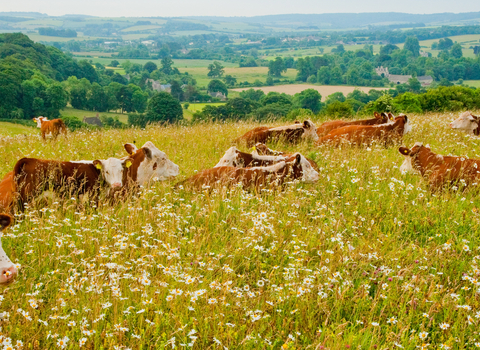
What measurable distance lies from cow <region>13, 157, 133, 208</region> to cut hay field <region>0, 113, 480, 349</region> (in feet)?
1.02

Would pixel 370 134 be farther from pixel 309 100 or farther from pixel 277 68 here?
pixel 277 68

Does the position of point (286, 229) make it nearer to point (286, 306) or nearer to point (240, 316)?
point (286, 306)

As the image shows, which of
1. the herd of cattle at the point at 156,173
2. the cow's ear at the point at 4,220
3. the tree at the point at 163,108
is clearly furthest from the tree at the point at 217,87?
the cow's ear at the point at 4,220

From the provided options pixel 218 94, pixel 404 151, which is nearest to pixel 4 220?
pixel 404 151

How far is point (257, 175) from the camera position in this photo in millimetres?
8328

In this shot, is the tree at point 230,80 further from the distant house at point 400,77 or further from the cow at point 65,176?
the cow at point 65,176

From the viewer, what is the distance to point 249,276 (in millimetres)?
5023

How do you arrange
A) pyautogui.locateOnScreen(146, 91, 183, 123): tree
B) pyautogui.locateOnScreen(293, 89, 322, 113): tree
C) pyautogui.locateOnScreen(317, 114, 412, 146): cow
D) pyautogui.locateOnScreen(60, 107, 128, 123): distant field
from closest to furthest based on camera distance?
pyautogui.locateOnScreen(317, 114, 412, 146): cow < pyautogui.locateOnScreen(146, 91, 183, 123): tree < pyautogui.locateOnScreen(60, 107, 128, 123): distant field < pyautogui.locateOnScreen(293, 89, 322, 113): tree

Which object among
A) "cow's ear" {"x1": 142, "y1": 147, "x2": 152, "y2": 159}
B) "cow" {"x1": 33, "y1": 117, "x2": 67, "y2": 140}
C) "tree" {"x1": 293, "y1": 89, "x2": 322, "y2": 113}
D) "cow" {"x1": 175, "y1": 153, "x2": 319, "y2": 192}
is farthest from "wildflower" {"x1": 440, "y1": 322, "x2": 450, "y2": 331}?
"tree" {"x1": 293, "y1": 89, "x2": 322, "y2": 113}

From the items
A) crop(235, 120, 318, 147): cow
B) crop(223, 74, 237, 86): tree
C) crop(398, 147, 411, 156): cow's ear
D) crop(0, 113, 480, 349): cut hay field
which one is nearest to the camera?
crop(0, 113, 480, 349): cut hay field

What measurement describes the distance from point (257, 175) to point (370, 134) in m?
5.79

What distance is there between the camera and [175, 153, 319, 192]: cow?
8078mm

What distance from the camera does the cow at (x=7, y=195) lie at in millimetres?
6557

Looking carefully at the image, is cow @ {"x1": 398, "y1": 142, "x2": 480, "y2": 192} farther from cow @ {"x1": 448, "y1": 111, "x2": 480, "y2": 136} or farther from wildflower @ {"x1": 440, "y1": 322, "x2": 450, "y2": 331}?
cow @ {"x1": 448, "y1": 111, "x2": 480, "y2": 136}
